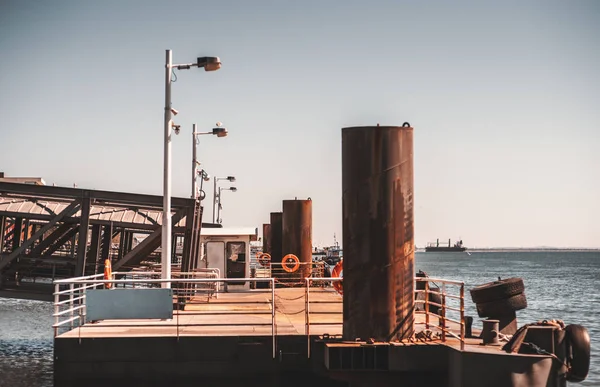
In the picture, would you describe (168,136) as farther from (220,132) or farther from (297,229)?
(297,229)

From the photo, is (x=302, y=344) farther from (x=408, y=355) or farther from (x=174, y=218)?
(x=174, y=218)

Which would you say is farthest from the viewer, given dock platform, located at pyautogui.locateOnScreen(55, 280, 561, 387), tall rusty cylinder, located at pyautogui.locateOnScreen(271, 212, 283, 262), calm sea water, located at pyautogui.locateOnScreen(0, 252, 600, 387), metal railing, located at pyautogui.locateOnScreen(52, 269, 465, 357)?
tall rusty cylinder, located at pyautogui.locateOnScreen(271, 212, 283, 262)

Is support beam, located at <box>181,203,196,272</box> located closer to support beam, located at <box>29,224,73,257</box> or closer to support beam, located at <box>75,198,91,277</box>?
support beam, located at <box>75,198,91,277</box>

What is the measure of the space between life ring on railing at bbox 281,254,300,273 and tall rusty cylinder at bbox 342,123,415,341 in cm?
1820

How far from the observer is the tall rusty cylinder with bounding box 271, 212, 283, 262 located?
3962 centimetres

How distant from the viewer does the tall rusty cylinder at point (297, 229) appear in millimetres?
34344

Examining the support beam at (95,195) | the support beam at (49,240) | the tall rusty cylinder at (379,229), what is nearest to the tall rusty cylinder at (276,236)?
the support beam at (49,240)

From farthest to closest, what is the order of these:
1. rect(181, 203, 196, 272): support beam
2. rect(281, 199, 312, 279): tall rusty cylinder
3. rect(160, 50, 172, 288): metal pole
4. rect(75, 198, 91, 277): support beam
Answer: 1. rect(281, 199, 312, 279): tall rusty cylinder
2. rect(75, 198, 91, 277): support beam
3. rect(181, 203, 196, 272): support beam
4. rect(160, 50, 172, 288): metal pole

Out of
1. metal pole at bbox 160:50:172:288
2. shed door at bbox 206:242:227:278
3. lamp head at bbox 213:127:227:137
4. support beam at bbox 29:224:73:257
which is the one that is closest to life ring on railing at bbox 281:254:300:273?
shed door at bbox 206:242:227:278

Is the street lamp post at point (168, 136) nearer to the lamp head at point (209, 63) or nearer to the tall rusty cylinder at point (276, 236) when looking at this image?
the lamp head at point (209, 63)

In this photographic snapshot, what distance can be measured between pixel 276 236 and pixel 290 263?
7.39 metres

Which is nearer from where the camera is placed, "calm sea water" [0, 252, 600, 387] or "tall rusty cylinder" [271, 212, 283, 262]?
"calm sea water" [0, 252, 600, 387]

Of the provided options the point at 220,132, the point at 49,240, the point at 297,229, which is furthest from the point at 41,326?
the point at 220,132

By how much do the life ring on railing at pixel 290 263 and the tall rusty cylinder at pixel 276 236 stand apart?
5.47 m
